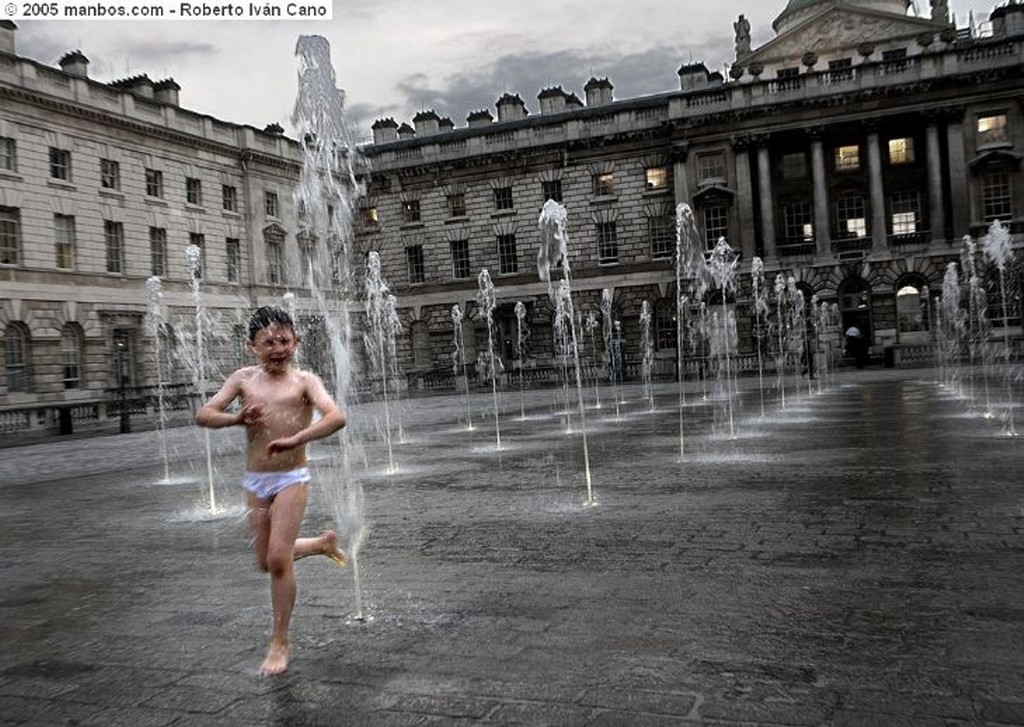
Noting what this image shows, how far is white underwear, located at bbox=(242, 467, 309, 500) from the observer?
4152 millimetres

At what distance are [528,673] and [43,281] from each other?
106 feet

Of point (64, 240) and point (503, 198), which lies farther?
point (503, 198)

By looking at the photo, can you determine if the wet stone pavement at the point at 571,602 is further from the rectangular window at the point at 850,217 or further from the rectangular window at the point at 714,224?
the rectangular window at the point at 850,217

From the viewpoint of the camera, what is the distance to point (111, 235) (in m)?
34.6

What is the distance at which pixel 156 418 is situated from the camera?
30453 millimetres

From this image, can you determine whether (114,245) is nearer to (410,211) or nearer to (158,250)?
(158,250)

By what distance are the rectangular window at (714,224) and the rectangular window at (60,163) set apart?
2959cm

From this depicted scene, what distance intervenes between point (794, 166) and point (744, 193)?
3541 mm

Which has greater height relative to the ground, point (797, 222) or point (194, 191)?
point (194, 191)

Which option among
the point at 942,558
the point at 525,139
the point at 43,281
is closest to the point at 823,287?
the point at 525,139

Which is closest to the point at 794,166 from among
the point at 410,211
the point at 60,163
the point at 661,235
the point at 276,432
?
the point at 661,235

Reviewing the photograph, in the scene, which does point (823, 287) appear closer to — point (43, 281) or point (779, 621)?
point (43, 281)

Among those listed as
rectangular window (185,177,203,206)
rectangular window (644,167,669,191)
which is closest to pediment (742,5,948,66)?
rectangular window (644,167,669,191)

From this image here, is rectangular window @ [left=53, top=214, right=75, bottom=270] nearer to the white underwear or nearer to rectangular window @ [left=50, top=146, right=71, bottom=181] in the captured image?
rectangular window @ [left=50, top=146, right=71, bottom=181]
